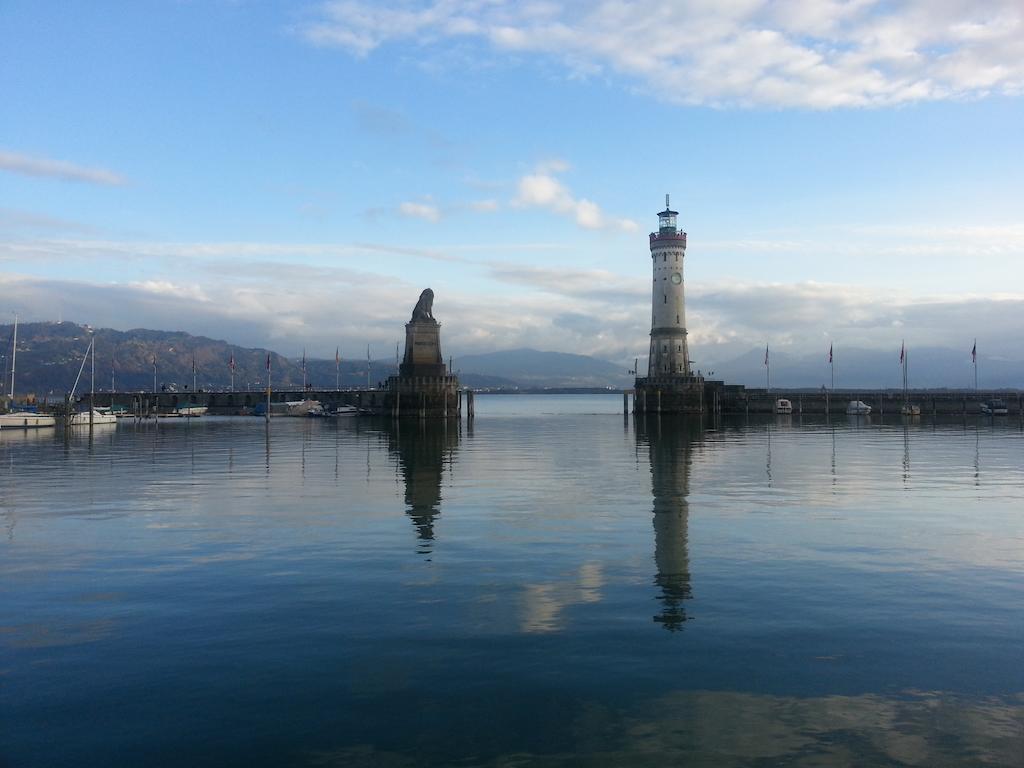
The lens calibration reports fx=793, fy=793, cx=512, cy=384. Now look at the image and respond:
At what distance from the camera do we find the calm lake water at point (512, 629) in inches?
432

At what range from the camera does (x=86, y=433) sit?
297 ft

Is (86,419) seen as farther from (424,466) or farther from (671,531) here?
(671,531)

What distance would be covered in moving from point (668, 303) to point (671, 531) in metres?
108

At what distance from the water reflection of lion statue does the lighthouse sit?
1502 inches

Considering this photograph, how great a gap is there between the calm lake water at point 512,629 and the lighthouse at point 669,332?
9499 centimetres

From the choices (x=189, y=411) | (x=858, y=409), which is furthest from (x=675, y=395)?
(x=189, y=411)

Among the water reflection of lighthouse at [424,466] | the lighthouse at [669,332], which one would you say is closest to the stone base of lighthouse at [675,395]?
the lighthouse at [669,332]

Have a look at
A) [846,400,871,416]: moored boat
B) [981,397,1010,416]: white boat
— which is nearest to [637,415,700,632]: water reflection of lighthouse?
[846,400,871,416]: moored boat

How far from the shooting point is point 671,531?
87.3 feet

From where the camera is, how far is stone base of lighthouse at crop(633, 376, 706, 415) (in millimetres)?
130750

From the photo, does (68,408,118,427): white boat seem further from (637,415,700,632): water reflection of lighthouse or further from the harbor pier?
the harbor pier

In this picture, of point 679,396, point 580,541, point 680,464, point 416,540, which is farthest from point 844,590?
point 679,396

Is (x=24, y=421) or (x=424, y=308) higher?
(x=424, y=308)

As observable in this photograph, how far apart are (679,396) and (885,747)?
12249cm
